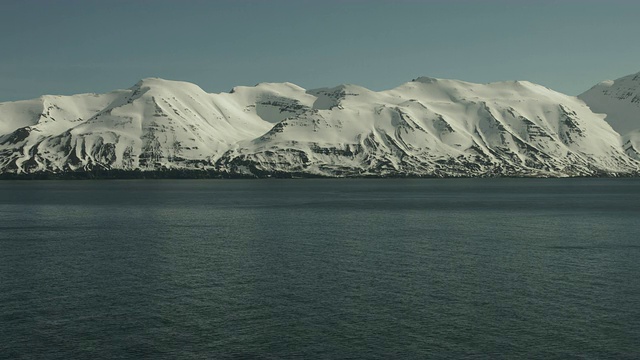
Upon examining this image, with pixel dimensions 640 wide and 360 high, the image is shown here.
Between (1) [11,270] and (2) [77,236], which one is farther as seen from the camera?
(2) [77,236]

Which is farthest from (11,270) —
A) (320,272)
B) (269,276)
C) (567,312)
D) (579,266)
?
(579,266)

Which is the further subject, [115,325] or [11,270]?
[11,270]

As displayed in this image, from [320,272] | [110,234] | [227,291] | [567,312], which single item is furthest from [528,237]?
[110,234]

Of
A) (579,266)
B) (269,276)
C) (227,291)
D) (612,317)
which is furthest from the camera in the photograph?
(579,266)

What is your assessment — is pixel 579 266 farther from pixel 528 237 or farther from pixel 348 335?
pixel 348 335

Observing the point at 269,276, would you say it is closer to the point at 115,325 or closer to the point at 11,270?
the point at 115,325

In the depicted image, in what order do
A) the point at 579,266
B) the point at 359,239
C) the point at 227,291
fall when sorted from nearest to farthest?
the point at 227,291, the point at 579,266, the point at 359,239
